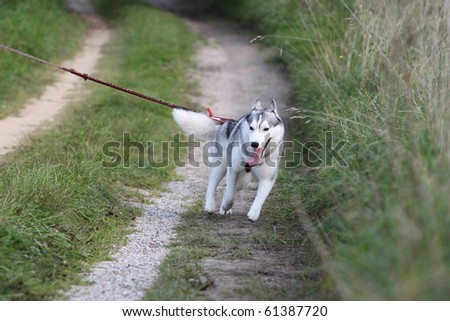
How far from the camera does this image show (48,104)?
1119cm

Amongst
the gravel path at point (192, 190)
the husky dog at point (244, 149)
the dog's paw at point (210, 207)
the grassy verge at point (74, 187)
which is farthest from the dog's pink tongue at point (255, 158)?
the grassy verge at point (74, 187)

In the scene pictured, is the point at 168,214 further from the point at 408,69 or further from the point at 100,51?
the point at 100,51

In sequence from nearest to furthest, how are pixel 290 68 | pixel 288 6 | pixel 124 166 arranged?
pixel 124 166
pixel 290 68
pixel 288 6

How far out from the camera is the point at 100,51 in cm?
1595

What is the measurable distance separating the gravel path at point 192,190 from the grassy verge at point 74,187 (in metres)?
0.15

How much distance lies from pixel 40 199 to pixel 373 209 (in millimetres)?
2529

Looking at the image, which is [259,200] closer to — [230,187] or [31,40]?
[230,187]

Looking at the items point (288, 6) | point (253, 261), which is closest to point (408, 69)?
point (253, 261)

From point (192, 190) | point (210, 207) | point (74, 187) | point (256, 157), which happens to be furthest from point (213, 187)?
point (74, 187)

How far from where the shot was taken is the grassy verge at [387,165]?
3598mm

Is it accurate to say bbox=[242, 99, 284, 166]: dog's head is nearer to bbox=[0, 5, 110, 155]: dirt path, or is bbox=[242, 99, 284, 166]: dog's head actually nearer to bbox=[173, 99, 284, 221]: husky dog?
bbox=[173, 99, 284, 221]: husky dog

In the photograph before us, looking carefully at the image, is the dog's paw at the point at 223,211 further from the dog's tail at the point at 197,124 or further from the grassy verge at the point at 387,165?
the dog's tail at the point at 197,124

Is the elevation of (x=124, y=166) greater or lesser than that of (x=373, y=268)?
lesser

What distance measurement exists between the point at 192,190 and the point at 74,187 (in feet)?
6.18
